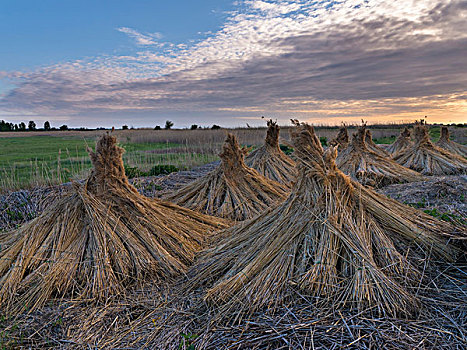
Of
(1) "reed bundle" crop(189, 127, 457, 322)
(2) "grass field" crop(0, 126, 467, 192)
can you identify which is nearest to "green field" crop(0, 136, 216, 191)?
(2) "grass field" crop(0, 126, 467, 192)

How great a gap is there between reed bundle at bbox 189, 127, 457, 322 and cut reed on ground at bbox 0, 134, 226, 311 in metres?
0.76

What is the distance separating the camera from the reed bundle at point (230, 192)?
6273mm

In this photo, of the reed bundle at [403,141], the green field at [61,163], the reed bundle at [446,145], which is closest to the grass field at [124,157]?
the green field at [61,163]

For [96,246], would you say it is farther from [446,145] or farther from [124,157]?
[446,145]

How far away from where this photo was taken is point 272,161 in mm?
9359

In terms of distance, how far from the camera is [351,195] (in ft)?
10.7

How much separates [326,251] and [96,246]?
2504 mm

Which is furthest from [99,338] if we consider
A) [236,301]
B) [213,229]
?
[213,229]

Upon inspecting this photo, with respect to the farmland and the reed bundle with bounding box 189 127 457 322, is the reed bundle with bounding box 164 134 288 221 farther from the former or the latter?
the reed bundle with bounding box 189 127 457 322

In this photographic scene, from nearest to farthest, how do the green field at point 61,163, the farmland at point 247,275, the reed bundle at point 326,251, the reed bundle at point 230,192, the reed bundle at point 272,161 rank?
the farmland at point 247,275
the reed bundle at point 326,251
the reed bundle at point 230,192
the reed bundle at point 272,161
the green field at point 61,163

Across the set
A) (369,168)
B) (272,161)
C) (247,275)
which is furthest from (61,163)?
(247,275)

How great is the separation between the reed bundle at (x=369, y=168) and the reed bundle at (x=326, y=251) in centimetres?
638

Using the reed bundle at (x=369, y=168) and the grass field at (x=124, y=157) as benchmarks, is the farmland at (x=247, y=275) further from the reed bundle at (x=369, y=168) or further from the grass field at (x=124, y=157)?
the reed bundle at (x=369, y=168)

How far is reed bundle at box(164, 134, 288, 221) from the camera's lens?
6.27 metres
